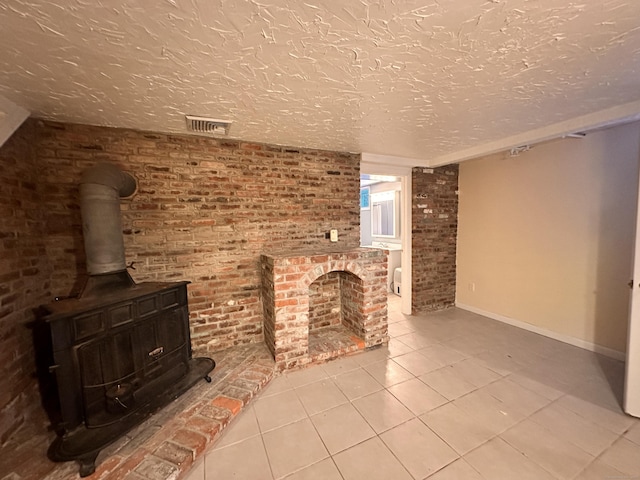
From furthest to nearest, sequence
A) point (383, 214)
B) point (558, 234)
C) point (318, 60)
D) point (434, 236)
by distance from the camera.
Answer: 1. point (383, 214)
2. point (434, 236)
3. point (558, 234)
4. point (318, 60)

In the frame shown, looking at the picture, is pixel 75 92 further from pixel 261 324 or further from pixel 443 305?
pixel 443 305

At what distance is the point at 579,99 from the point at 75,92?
3486 millimetres

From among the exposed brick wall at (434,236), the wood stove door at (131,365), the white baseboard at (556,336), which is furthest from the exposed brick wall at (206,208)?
the white baseboard at (556,336)

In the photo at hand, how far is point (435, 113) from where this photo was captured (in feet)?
6.62

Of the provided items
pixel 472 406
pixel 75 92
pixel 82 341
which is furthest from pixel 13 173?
pixel 472 406

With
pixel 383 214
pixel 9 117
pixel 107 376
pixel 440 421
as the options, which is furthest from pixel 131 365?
pixel 383 214

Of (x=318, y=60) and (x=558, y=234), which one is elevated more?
(x=318, y=60)

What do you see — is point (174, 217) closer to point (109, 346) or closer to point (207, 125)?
point (207, 125)

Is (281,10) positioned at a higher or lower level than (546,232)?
higher

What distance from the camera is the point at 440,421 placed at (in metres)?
1.82

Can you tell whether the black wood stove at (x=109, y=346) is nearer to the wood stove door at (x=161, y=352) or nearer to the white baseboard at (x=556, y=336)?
the wood stove door at (x=161, y=352)

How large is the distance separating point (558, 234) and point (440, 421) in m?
2.69

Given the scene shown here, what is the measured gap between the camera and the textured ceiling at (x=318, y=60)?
100 centimetres

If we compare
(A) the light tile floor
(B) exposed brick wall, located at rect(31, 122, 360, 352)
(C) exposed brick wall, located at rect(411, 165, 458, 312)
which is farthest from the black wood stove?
(C) exposed brick wall, located at rect(411, 165, 458, 312)
